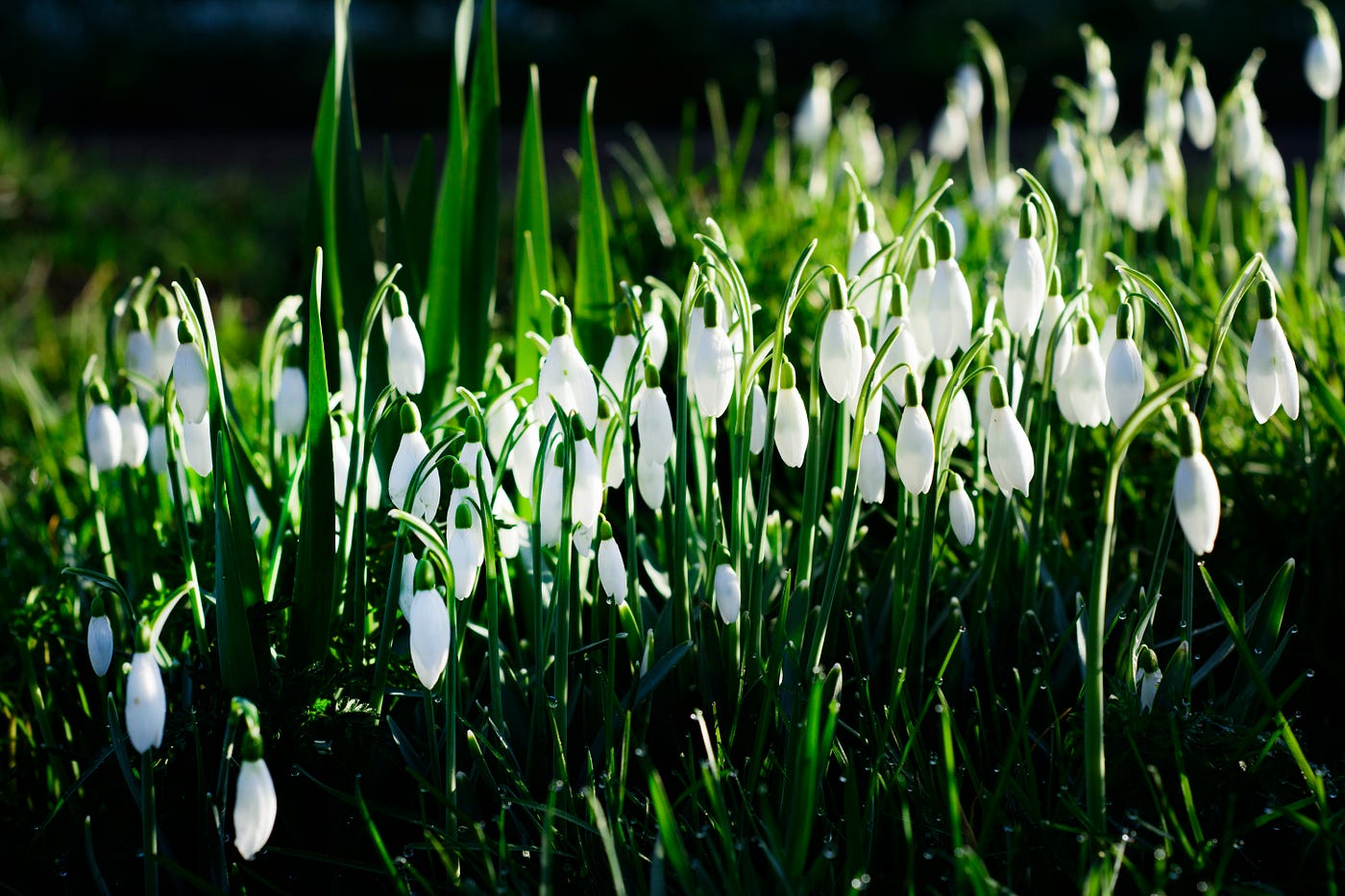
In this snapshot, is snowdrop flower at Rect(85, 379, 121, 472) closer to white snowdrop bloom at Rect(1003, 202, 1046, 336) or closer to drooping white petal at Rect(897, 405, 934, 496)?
drooping white petal at Rect(897, 405, 934, 496)

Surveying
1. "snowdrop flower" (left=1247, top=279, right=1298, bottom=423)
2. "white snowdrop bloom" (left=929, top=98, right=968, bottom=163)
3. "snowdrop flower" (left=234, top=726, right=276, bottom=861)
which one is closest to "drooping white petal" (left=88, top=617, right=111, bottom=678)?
"snowdrop flower" (left=234, top=726, right=276, bottom=861)

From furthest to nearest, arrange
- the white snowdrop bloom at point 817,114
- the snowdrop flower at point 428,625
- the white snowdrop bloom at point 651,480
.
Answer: the white snowdrop bloom at point 817,114 < the white snowdrop bloom at point 651,480 < the snowdrop flower at point 428,625

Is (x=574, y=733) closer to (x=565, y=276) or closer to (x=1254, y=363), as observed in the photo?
(x=1254, y=363)

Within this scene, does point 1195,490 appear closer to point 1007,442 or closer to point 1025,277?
point 1007,442

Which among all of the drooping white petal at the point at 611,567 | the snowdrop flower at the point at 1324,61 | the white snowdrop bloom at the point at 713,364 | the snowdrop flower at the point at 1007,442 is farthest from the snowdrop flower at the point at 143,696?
the snowdrop flower at the point at 1324,61

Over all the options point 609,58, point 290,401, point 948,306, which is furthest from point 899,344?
point 609,58

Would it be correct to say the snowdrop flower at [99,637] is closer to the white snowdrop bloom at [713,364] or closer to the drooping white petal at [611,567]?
the drooping white petal at [611,567]
